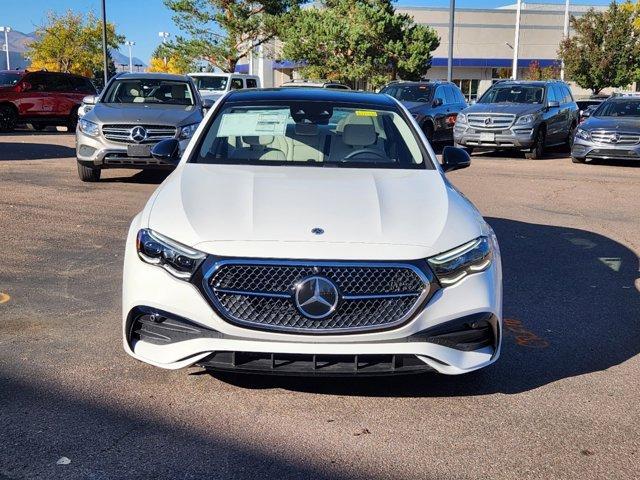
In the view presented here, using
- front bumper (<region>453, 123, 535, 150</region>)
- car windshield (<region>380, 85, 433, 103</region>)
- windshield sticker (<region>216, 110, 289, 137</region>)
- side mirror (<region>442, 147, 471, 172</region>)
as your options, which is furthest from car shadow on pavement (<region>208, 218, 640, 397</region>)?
car windshield (<region>380, 85, 433, 103</region>)

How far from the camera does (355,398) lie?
13.4 ft

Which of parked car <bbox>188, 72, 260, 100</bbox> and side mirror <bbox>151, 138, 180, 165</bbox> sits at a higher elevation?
parked car <bbox>188, 72, 260, 100</bbox>

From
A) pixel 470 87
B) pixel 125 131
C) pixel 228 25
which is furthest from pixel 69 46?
pixel 125 131

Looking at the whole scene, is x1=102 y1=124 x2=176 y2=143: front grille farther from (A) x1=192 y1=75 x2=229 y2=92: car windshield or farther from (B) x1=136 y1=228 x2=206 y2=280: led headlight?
(A) x1=192 y1=75 x2=229 y2=92: car windshield

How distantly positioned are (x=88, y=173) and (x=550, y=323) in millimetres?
8667

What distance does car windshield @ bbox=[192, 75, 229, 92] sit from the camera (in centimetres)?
2245

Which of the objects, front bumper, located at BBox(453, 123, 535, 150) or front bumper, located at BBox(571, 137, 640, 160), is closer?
front bumper, located at BBox(571, 137, 640, 160)

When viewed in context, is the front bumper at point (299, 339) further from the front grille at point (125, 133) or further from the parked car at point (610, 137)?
the parked car at point (610, 137)

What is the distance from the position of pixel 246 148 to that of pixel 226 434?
2.31m

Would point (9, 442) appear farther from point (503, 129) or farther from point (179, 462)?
point (503, 129)

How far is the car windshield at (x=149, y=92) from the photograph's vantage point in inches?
497

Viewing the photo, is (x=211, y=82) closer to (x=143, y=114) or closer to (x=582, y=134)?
(x=582, y=134)

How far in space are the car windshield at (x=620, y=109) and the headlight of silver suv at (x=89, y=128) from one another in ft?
38.9

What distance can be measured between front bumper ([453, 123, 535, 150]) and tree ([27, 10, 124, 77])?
36.6 m
